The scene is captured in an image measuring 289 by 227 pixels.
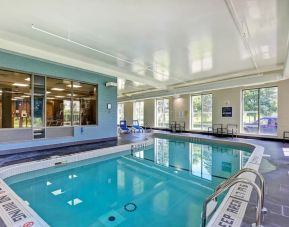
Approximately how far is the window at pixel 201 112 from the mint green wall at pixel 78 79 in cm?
569

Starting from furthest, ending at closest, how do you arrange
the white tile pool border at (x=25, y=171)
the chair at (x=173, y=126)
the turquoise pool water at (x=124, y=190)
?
the chair at (x=173, y=126)
the turquoise pool water at (x=124, y=190)
the white tile pool border at (x=25, y=171)

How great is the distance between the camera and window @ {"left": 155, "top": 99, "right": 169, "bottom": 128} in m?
13.6

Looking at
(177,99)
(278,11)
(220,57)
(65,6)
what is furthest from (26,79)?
(177,99)

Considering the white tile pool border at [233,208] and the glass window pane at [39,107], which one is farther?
the glass window pane at [39,107]

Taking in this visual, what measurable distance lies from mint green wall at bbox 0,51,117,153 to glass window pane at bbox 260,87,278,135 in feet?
23.8

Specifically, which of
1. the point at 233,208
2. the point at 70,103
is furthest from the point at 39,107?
the point at 233,208

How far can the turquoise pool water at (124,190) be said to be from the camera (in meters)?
2.64

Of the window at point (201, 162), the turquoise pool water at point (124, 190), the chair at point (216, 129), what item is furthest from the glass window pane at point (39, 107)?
the chair at point (216, 129)

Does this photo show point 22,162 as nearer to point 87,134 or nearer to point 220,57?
point 87,134

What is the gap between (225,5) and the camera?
3098 millimetres

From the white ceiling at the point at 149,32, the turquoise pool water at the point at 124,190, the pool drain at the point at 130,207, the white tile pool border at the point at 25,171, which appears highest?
the white ceiling at the point at 149,32

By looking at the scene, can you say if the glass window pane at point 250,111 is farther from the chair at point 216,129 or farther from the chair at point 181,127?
the chair at point 181,127

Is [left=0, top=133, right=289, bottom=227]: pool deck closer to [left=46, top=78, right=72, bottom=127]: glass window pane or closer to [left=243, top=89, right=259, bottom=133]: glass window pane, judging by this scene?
[left=46, top=78, right=72, bottom=127]: glass window pane

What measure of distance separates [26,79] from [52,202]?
4.42m
